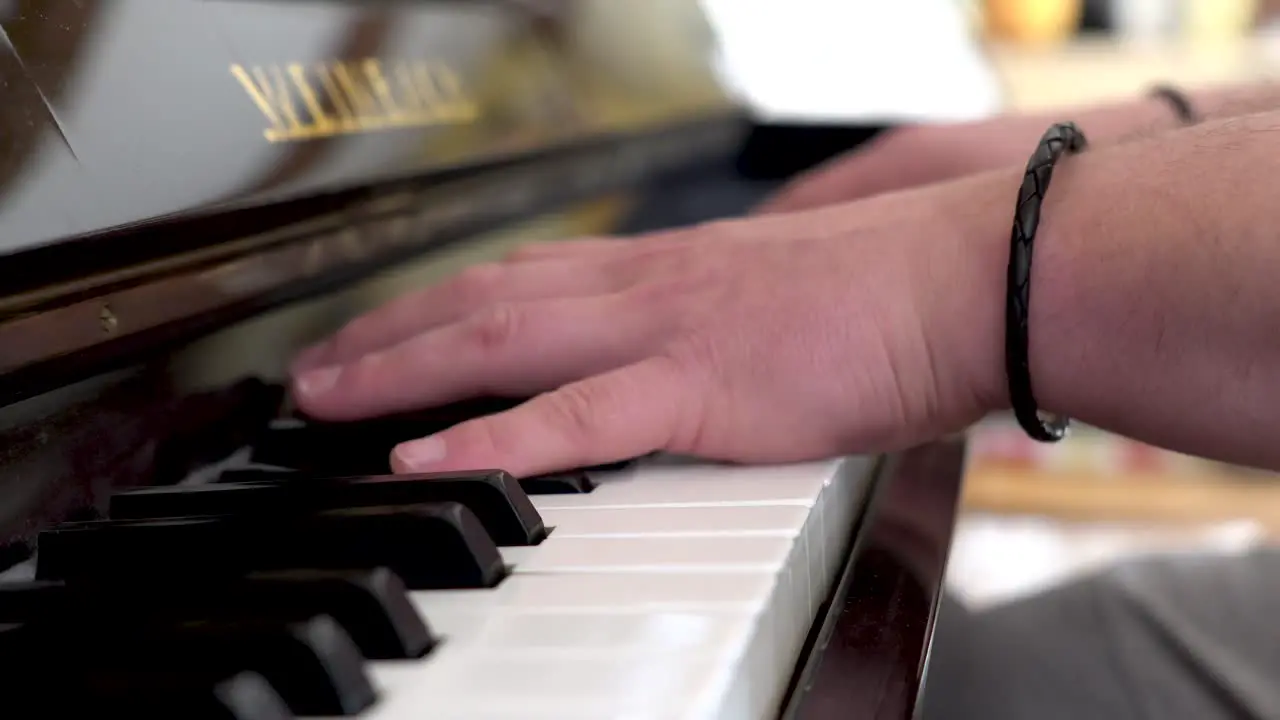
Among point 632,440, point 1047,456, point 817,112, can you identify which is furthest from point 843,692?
point 1047,456

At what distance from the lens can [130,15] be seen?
1.89 ft

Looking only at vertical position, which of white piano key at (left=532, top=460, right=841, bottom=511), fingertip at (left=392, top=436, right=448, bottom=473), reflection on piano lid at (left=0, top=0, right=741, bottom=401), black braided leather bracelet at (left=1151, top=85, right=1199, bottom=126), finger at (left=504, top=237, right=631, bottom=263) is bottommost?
black braided leather bracelet at (left=1151, top=85, right=1199, bottom=126)

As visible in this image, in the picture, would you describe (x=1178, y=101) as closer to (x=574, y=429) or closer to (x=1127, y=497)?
(x=574, y=429)

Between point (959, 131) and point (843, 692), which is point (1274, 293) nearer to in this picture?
point (843, 692)

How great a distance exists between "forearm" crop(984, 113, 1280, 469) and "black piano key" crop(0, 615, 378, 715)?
0.38 metres

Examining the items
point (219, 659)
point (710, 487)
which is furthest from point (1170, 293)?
point (219, 659)

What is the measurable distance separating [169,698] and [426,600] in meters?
0.10

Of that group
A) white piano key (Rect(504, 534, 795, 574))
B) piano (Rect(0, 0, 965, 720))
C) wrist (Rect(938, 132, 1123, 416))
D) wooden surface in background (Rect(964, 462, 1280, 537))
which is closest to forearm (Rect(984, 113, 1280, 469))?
wrist (Rect(938, 132, 1123, 416))

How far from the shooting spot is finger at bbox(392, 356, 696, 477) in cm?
54

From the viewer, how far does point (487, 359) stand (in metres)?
0.63

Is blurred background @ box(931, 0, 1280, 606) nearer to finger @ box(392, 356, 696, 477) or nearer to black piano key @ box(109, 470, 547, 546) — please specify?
finger @ box(392, 356, 696, 477)

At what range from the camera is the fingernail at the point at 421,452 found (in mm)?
536

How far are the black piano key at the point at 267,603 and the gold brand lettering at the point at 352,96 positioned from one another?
0.28 meters

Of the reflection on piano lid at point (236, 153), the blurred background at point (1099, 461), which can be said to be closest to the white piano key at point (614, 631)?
the reflection on piano lid at point (236, 153)
